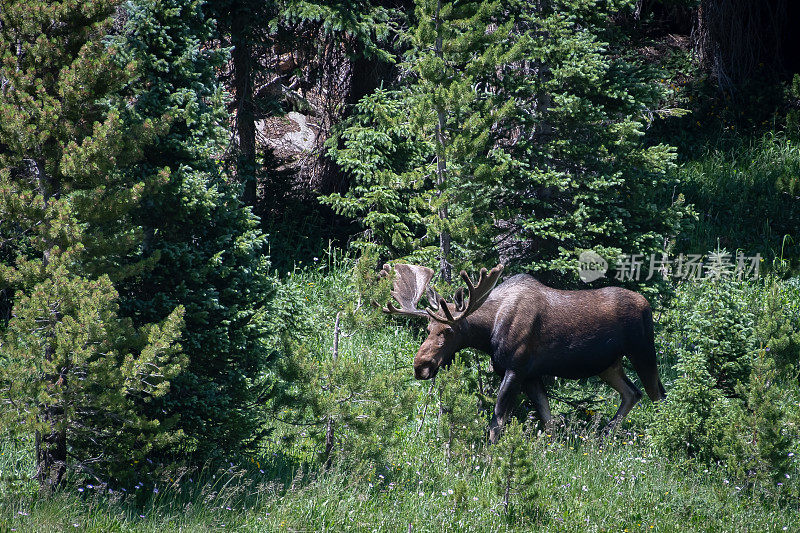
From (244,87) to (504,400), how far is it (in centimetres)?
729

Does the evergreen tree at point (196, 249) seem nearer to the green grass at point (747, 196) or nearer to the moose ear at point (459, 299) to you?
the moose ear at point (459, 299)

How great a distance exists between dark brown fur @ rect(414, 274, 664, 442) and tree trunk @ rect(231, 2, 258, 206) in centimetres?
542

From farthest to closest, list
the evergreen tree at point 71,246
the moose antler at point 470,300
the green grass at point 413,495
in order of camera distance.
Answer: the moose antler at point 470,300 < the green grass at point 413,495 < the evergreen tree at point 71,246

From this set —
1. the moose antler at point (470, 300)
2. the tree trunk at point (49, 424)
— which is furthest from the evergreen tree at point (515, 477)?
the tree trunk at point (49, 424)

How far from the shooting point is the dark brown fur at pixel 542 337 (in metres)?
8.38

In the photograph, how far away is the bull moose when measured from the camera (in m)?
8.32

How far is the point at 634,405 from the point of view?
9.07 metres

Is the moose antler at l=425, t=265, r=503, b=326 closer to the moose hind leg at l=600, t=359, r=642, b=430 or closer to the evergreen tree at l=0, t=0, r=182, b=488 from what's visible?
Answer: the moose hind leg at l=600, t=359, r=642, b=430

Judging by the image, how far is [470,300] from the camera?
26.8ft

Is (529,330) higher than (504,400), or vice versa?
(529,330)

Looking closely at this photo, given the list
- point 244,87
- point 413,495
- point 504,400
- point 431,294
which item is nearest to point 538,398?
point 504,400

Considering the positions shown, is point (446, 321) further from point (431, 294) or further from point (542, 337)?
point (542, 337)

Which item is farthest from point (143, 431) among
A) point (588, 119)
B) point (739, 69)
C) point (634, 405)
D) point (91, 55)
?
point (739, 69)

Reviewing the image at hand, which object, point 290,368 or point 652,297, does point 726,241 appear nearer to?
point 652,297
